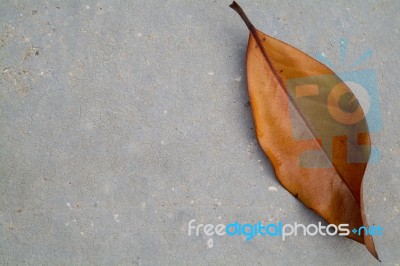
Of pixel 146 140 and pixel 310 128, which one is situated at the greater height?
pixel 310 128

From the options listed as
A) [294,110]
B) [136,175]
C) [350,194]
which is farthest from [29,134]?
[350,194]

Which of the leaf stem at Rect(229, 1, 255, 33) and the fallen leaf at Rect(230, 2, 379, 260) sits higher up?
the leaf stem at Rect(229, 1, 255, 33)

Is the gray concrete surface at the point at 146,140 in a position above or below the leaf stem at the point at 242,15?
below

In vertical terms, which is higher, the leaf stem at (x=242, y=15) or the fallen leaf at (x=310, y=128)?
the leaf stem at (x=242, y=15)

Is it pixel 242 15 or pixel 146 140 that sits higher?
pixel 242 15
